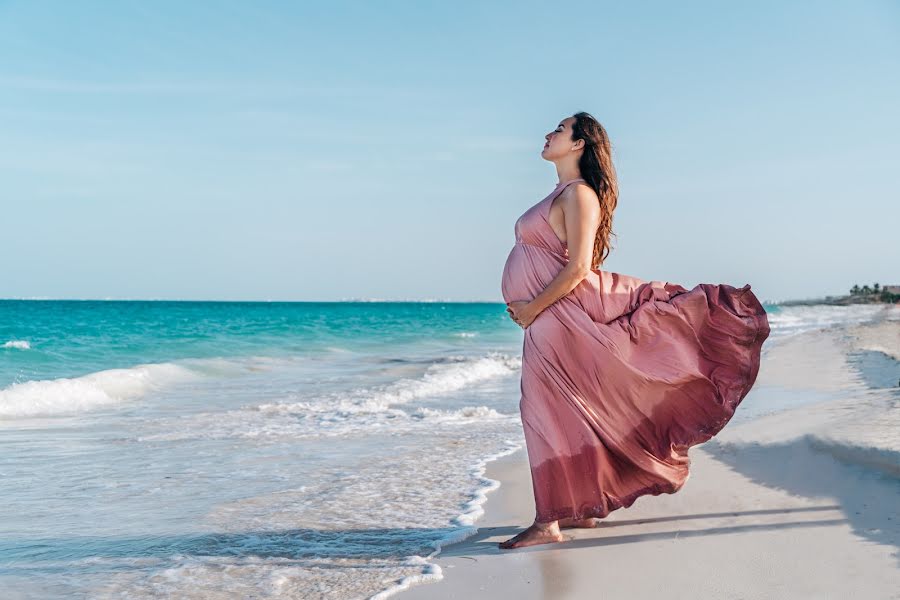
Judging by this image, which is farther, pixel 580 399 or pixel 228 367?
pixel 228 367

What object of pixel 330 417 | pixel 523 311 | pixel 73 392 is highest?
pixel 523 311

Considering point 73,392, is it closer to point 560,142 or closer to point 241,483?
point 241,483

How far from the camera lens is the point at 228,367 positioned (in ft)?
69.5

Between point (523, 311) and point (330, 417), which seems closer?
point (523, 311)

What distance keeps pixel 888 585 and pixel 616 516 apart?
1.65 m

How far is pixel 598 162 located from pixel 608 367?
104cm

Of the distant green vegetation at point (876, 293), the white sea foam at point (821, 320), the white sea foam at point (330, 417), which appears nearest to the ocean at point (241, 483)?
the white sea foam at point (330, 417)

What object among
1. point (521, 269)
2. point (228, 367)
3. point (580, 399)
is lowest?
point (228, 367)

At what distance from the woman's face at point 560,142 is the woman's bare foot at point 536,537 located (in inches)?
74.7

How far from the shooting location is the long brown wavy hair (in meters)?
4.15

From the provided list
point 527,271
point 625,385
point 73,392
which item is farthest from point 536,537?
point 73,392

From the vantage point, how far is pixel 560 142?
4.22 m

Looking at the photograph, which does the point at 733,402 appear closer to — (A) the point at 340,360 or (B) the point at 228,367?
(B) the point at 228,367

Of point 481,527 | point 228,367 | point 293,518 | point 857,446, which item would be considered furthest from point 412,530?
point 228,367
